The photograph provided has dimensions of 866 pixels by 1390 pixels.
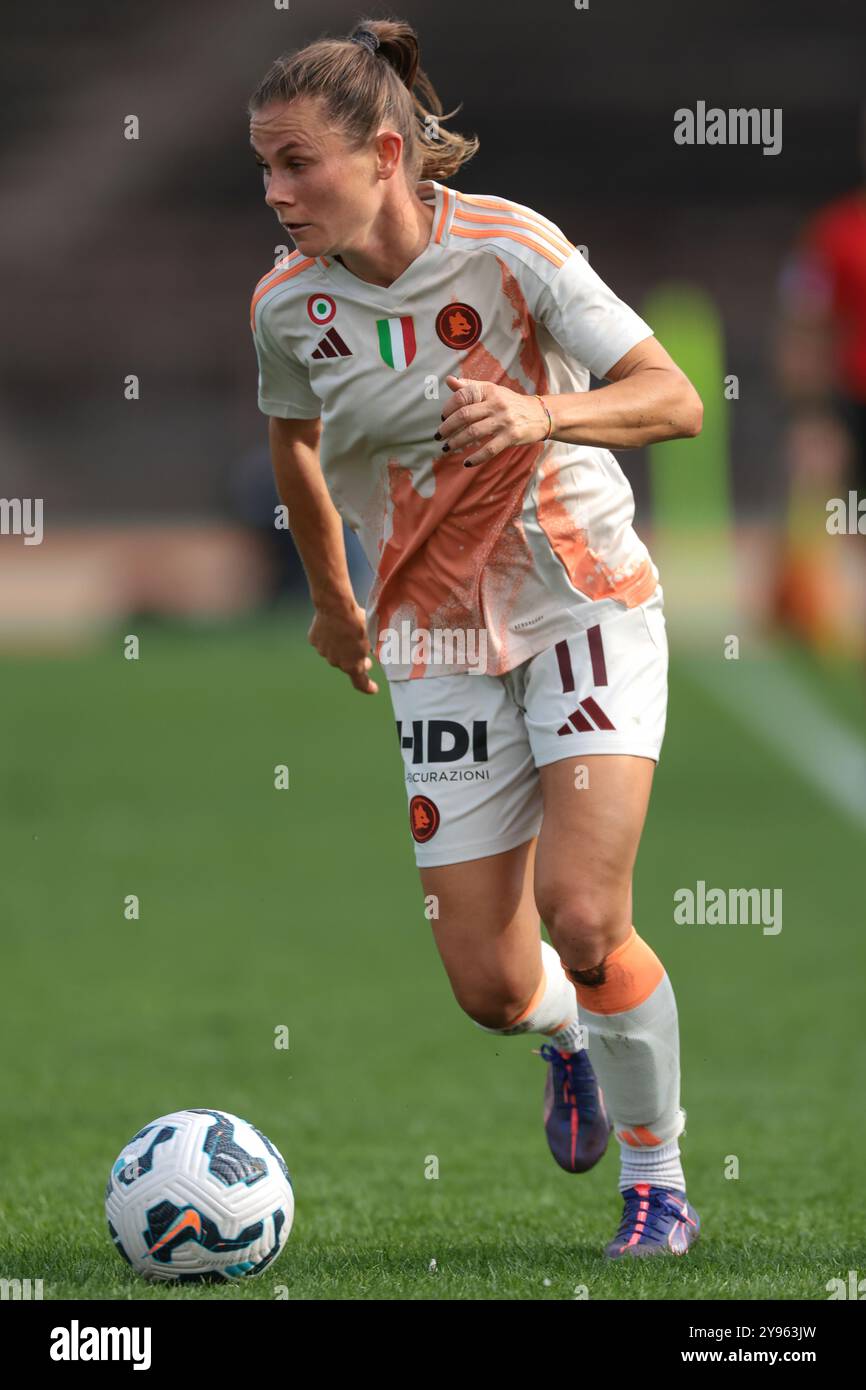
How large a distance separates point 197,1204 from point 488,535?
145 cm

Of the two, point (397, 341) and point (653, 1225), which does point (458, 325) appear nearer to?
point (397, 341)

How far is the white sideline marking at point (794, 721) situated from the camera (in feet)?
44.1

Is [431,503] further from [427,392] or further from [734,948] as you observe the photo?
[734,948]

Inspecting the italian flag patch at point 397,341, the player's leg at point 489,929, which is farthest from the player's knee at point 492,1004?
the italian flag patch at point 397,341

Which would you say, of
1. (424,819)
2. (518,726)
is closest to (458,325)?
(518,726)

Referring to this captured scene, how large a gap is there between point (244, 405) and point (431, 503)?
23194mm

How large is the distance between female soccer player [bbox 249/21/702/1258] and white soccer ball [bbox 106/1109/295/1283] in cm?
61

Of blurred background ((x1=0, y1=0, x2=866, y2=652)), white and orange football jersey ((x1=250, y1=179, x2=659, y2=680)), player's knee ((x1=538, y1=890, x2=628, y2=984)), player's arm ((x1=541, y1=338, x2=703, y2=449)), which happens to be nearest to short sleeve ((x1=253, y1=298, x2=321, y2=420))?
white and orange football jersey ((x1=250, y1=179, x2=659, y2=680))

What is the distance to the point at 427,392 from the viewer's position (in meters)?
4.36

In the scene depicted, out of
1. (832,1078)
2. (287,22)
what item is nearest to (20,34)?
(287,22)

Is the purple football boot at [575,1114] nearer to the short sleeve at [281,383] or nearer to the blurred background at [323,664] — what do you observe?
the blurred background at [323,664]

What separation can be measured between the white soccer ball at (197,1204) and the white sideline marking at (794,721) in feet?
27.3

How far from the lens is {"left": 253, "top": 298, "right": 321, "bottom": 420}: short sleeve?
4.50 m

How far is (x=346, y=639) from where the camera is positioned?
489 centimetres
